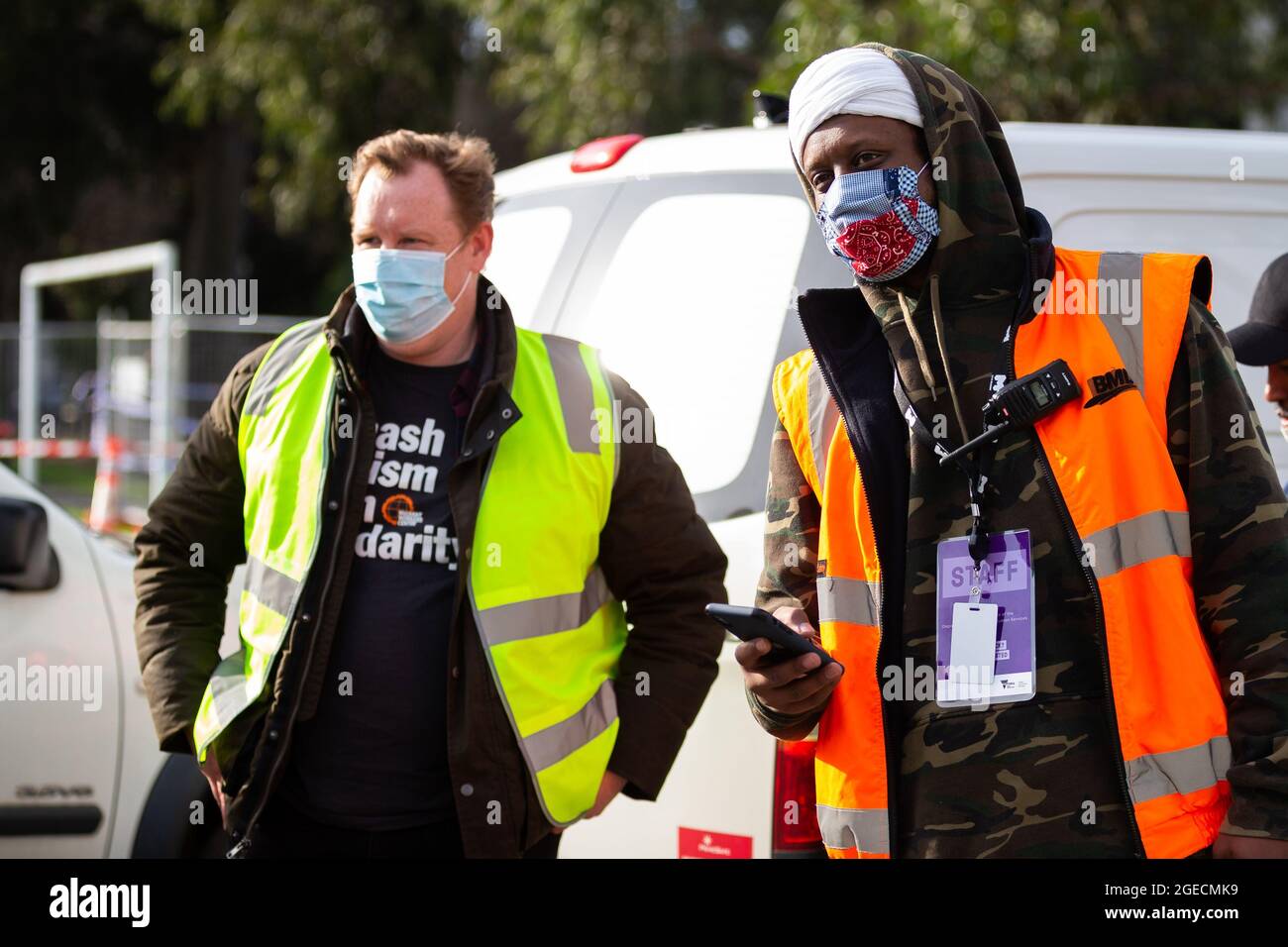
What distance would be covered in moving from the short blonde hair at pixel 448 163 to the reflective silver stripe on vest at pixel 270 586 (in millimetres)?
726

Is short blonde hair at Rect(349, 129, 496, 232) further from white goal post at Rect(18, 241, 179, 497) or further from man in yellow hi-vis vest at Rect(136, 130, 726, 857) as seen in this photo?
white goal post at Rect(18, 241, 179, 497)

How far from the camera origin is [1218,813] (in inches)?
87.0

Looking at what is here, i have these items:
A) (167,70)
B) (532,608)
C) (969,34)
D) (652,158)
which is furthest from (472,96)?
(532,608)

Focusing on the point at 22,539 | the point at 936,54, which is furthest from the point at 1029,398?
the point at 936,54

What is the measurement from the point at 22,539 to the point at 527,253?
144 cm

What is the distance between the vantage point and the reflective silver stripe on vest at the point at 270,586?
9.38ft

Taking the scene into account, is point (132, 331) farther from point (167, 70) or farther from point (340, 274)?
point (340, 274)

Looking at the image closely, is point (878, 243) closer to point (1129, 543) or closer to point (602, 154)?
point (1129, 543)

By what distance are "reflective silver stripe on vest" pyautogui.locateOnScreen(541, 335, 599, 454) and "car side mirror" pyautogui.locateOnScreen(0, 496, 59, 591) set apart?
4.68 feet

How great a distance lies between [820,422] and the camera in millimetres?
2441

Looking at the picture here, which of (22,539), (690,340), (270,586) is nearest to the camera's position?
(270,586)

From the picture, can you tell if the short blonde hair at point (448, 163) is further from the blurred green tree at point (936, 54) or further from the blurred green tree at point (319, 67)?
the blurred green tree at point (319, 67)

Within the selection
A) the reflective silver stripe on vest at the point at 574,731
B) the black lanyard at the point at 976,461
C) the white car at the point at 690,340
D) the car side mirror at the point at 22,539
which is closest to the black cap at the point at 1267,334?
the white car at the point at 690,340

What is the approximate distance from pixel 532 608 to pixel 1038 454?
1025mm
